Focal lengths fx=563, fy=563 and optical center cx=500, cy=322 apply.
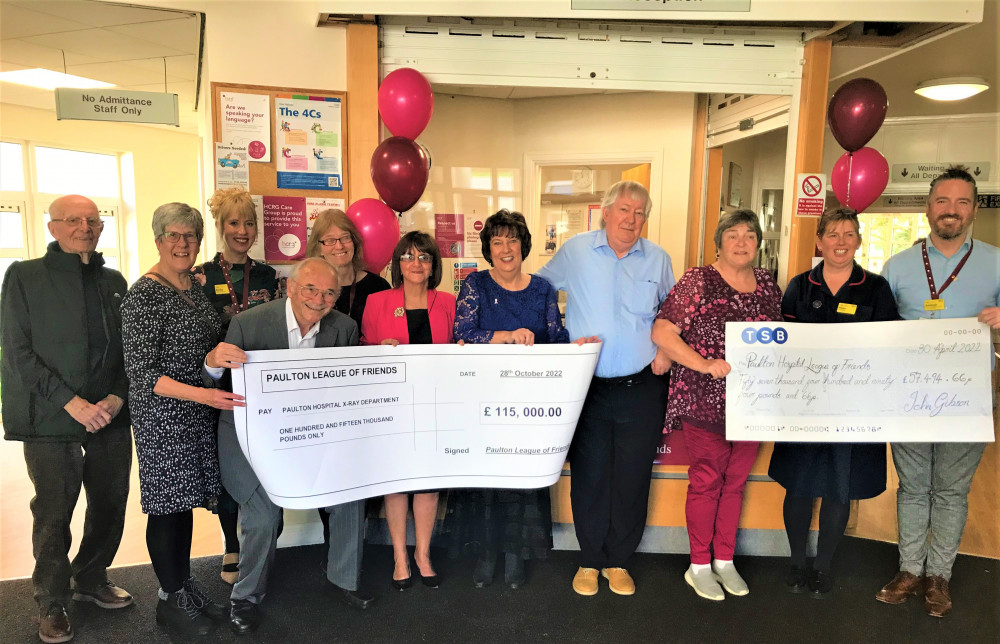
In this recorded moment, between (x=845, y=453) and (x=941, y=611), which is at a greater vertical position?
(x=845, y=453)

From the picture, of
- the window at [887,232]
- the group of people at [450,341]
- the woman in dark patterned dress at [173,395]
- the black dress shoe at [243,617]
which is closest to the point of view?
the woman in dark patterned dress at [173,395]

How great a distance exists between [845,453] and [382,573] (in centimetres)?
212

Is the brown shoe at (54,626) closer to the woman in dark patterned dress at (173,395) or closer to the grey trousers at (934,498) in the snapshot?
the woman in dark patterned dress at (173,395)

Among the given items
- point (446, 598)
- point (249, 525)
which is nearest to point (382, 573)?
point (446, 598)

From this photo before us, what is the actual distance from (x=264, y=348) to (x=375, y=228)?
3.17 feet

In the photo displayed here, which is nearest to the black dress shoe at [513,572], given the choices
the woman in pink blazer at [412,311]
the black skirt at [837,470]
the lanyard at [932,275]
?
the woman in pink blazer at [412,311]

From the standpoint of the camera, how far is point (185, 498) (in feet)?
6.79

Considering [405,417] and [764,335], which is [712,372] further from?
[405,417]

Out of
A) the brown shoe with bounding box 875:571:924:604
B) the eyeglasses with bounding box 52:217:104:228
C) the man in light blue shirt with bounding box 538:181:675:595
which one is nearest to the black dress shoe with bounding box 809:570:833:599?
the brown shoe with bounding box 875:571:924:604

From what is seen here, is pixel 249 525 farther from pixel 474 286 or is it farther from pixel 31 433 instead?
pixel 474 286

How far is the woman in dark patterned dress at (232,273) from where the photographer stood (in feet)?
8.06

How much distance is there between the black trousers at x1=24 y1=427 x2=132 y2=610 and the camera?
2.16m

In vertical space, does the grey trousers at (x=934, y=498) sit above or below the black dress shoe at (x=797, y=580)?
above

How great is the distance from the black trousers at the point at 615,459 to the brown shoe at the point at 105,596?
1.97m
